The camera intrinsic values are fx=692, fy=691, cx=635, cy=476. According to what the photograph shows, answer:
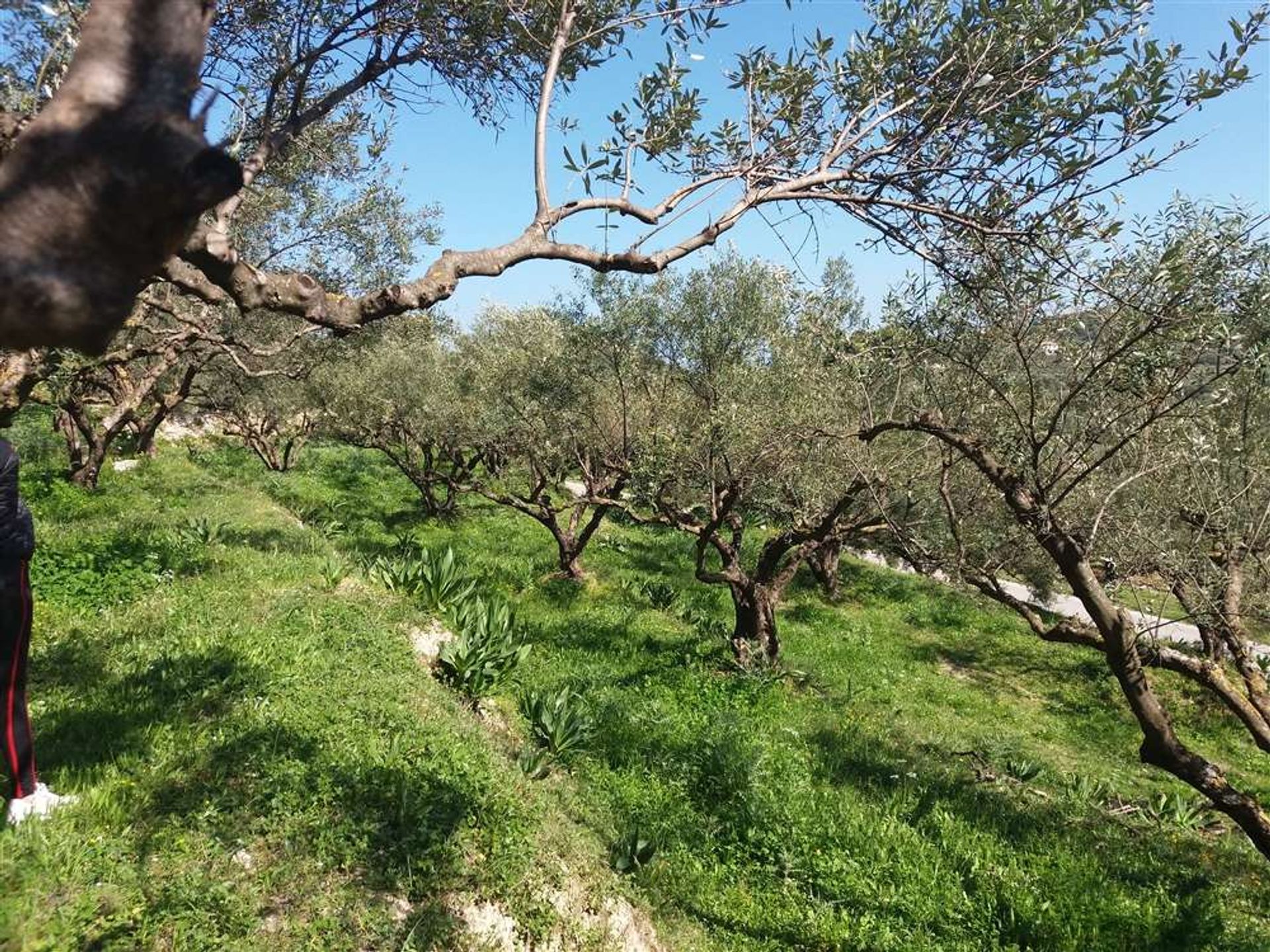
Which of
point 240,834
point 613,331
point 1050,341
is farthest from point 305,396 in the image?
point 1050,341

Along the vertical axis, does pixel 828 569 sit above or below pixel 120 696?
above

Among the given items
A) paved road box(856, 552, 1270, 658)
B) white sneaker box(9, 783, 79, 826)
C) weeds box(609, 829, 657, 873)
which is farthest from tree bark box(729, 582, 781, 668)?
paved road box(856, 552, 1270, 658)

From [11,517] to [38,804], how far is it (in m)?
1.76

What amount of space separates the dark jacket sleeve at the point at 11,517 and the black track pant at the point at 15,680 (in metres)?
0.09

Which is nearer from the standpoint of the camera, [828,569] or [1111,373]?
[1111,373]

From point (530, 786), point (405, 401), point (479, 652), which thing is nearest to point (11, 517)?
point (530, 786)

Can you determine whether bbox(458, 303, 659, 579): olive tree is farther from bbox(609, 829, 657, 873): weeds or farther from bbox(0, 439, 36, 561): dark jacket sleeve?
bbox(0, 439, 36, 561): dark jacket sleeve

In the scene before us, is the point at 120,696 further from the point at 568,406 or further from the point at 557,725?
the point at 568,406

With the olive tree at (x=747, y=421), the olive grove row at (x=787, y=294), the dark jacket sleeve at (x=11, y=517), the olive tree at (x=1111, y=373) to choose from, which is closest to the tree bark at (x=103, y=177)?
the olive grove row at (x=787, y=294)

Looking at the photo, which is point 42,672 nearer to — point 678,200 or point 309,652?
point 309,652

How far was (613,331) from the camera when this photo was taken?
14062 millimetres

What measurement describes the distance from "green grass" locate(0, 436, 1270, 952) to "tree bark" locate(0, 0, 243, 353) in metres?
3.63

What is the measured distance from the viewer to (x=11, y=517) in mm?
4293

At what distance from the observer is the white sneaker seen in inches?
160
